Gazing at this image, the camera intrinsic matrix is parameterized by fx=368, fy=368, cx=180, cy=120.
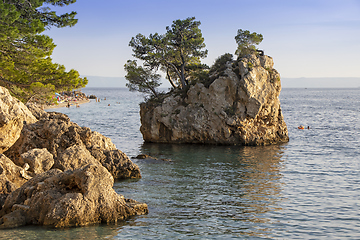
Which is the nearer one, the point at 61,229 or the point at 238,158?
the point at 61,229

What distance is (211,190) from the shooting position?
2091 cm

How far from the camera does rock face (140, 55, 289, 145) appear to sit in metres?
37.0

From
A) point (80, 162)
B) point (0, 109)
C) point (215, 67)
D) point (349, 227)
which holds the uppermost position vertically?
point (215, 67)

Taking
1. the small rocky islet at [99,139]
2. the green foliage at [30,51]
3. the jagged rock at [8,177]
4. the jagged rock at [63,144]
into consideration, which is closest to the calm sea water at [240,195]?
the small rocky islet at [99,139]

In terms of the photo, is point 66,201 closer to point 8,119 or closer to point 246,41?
point 8,119

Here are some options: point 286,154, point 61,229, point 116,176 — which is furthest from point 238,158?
point 61,229

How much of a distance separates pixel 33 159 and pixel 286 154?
23044 mm

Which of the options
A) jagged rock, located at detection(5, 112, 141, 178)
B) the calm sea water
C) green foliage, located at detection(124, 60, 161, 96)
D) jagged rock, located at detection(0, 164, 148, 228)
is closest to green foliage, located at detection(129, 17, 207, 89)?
green foliage, located at detection(124, 60, 161, 96)

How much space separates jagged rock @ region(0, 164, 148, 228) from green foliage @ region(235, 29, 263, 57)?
104 feet

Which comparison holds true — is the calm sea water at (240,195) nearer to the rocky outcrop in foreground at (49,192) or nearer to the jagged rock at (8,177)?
the rocky outcrop in foreground at (49,192)

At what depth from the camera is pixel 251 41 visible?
42.8 metres

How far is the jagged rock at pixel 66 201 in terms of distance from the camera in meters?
13.0

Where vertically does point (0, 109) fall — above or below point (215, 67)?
below

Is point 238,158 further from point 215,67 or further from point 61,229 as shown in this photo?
point 61,229
